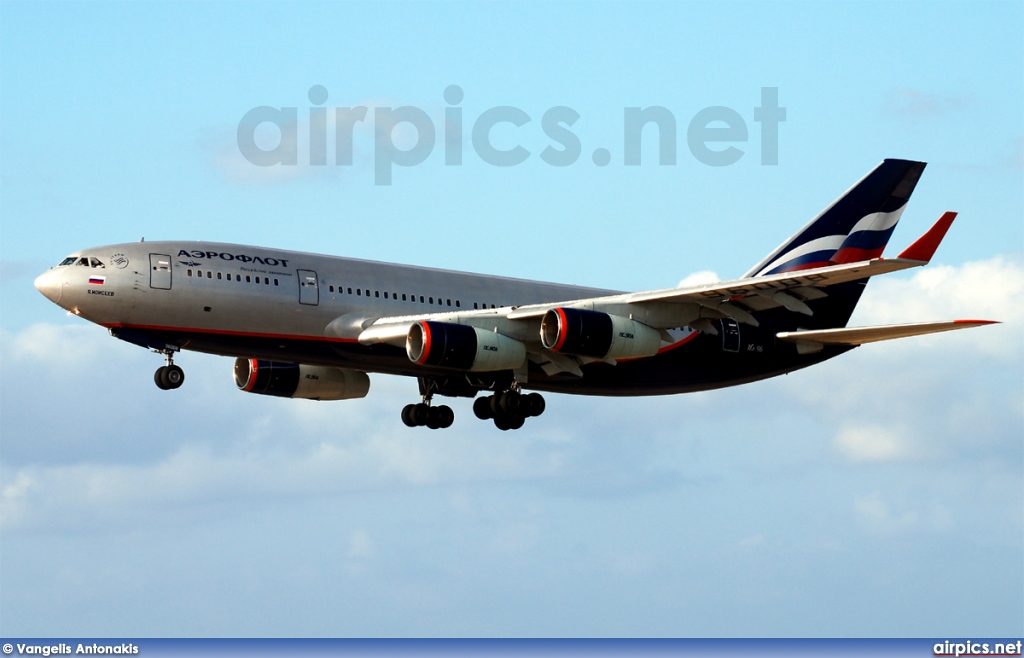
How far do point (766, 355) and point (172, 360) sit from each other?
70.0 feet

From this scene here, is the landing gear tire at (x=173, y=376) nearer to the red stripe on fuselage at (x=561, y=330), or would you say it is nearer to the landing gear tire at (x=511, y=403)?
the landing gear tire at (x=511, y=403)

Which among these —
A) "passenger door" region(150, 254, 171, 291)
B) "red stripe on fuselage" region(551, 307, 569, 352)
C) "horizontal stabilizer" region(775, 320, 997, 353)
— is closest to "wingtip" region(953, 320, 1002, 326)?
"horizontal stabilizer" region(775, 320, 997, 353)

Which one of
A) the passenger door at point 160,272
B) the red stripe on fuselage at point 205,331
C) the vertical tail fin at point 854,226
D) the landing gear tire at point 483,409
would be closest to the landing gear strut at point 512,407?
the landing gear tire at point 483,409

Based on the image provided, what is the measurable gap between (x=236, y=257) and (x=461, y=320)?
7.45 m

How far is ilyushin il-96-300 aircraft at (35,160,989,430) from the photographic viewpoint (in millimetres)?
46188

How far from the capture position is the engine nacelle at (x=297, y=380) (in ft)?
184

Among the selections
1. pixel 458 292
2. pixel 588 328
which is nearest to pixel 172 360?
pixel 458 292

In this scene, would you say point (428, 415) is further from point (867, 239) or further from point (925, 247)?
point (925, 247)

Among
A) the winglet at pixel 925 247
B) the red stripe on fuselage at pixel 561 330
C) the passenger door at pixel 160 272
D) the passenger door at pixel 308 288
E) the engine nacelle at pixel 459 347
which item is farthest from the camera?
the passenger door at pixel 308 288

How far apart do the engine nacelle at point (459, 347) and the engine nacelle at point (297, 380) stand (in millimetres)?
9898

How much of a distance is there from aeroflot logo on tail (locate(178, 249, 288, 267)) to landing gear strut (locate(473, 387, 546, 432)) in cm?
872

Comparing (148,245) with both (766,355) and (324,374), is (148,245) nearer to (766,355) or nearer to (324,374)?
(324,374)

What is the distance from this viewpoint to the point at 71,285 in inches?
1811

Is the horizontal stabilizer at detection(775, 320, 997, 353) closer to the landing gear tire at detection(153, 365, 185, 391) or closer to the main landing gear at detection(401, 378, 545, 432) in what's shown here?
the main landing gear at detection(401, 378, 545, 432)
